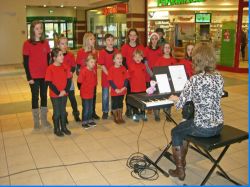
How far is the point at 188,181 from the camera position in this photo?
3.25 m

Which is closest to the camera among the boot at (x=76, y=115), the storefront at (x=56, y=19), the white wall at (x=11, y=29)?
the boot at (x=76, y=115)

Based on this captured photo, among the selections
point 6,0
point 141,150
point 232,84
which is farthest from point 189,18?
point 141,150

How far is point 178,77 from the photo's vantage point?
3.59 meters

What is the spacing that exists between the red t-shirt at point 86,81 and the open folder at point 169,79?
1671 mm

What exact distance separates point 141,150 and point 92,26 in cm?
1918

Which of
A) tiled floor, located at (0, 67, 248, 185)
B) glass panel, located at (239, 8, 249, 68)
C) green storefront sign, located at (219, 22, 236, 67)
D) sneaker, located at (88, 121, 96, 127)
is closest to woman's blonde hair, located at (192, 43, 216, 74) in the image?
tiled floor, located at (0, 67, 248, 185)

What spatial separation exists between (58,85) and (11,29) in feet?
34.5

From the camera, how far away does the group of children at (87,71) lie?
454 cm

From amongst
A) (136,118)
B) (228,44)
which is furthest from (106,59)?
(228,44)

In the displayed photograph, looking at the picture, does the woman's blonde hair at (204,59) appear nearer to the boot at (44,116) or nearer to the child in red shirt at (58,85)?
the child in red shirt at (58,85)

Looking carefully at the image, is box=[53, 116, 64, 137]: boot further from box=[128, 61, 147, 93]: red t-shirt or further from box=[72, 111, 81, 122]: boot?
box=[128, 61, 147, 93]: red t-shirt

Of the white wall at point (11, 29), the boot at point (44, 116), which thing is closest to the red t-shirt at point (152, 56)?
the boot at point (44, 116)

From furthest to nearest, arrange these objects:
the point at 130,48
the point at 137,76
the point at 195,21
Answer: the point at 195,21
the point at 130,48
the point at 137,76

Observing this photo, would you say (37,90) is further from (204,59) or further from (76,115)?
(204,59)
